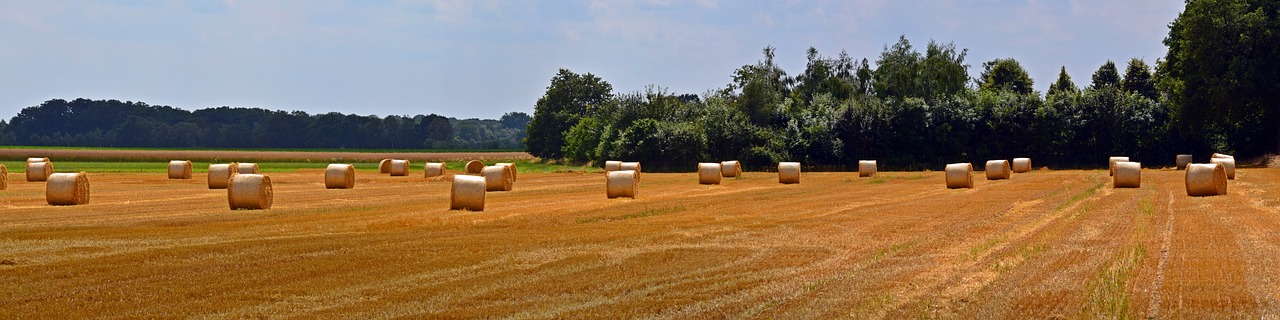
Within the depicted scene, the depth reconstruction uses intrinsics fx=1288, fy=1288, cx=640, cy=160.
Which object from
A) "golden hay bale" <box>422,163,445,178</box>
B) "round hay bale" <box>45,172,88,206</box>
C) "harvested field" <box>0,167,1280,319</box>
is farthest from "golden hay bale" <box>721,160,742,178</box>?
"round hay bale" <box>45,172,88,206</box>

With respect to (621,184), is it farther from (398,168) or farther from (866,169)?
(398,168)

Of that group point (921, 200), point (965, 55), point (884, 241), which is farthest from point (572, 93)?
point (884, 241)

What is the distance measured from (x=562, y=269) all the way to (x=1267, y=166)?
47.0 metres

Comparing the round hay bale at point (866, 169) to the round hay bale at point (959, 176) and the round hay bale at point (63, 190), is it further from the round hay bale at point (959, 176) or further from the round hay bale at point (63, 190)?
the round hay bale at point (63, 190)

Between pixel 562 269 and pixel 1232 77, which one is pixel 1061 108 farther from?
pixel 562 269

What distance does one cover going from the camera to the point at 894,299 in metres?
12.2

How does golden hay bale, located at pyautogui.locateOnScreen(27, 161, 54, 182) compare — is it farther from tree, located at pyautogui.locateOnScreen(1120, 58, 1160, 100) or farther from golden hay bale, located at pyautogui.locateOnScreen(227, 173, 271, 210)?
tree, located at pyautogui.locateOnScreen(1120, 58, 1160, 100)

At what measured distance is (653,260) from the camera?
612 inches

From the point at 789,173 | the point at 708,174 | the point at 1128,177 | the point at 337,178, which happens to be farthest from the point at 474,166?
the point at 1128,177

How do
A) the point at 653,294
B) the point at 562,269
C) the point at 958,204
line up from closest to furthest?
1. the point at 653,294
2. the point at 562,269
3. the point at 958,204

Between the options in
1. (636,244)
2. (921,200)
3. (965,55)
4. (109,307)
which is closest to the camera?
(109,307)

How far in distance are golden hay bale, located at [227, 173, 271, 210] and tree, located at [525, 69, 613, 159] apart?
262 ft

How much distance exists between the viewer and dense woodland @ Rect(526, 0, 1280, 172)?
55312 mm

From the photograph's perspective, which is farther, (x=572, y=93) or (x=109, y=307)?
(x=572, y=93)
